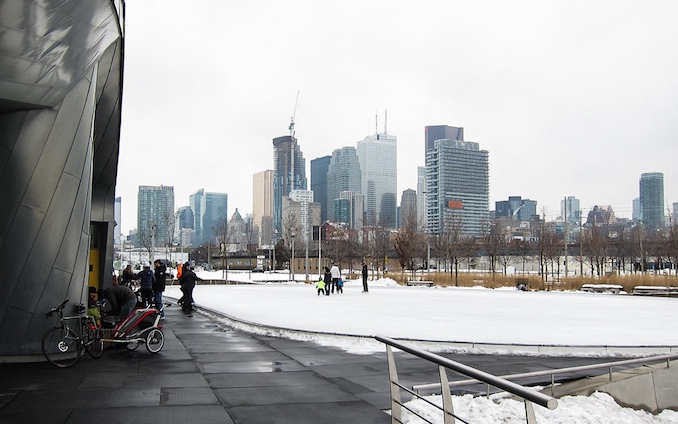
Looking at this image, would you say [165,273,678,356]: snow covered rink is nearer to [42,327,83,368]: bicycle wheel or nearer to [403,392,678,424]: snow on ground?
[403,392,678,424]: snow on ground

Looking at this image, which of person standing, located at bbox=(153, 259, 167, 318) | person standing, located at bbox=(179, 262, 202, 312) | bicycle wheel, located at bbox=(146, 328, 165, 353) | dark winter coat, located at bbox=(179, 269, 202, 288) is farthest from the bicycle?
dark winter coat, located at bbox=(179, 269, 202, 288)

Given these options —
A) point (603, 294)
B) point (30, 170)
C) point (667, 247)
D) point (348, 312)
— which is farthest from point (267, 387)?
point (667, 247)

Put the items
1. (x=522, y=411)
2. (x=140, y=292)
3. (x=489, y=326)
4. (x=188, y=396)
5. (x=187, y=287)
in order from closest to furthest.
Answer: (x=522, y=411) → (x=188, y=396) → (x=489, y=326) → (x=140, y=292) → (x=187, y=287)

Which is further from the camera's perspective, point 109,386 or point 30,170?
point 30,170

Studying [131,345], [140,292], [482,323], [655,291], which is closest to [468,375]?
[131,345]

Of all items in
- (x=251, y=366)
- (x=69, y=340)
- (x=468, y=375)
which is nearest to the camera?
(x=468, y=375)

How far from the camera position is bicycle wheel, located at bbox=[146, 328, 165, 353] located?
12.4 m

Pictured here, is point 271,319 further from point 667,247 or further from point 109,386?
point 667,247

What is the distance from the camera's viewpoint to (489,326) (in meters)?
16.7

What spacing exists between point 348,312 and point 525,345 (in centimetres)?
889

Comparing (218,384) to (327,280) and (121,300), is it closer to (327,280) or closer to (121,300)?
(121,300)

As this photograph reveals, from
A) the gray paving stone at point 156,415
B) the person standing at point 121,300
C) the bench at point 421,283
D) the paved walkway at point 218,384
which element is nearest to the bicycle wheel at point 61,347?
the paved walkway at point 218,384

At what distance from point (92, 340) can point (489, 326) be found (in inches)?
395

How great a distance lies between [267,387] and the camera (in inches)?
354
